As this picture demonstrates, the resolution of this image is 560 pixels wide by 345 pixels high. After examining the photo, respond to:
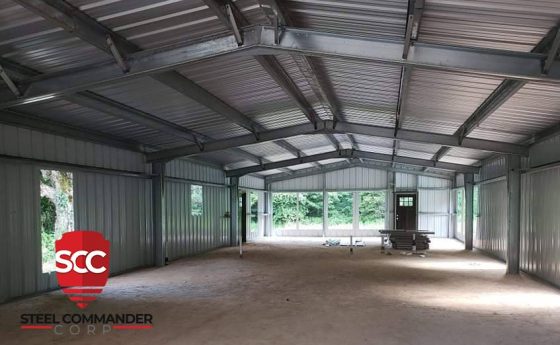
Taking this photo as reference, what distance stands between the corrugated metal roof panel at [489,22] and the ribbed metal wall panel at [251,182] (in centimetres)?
1434

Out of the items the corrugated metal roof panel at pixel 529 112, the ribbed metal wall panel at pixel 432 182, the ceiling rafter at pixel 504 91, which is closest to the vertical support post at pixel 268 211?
the ribbed metal wall panel at pixel 432 182

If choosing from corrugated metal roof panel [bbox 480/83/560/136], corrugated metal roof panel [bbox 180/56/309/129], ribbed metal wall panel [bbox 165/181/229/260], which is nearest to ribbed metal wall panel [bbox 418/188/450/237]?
ribbed metal wall panel [bbox 165/181/229/260]

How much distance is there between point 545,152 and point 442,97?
10.7 ft

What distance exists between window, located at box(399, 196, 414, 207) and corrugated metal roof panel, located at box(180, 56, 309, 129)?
1222cm

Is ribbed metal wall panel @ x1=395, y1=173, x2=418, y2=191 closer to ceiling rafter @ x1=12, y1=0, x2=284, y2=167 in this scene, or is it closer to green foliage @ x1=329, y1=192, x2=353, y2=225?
green foliage @ x1=329, y1=192, x2=353, y2=225

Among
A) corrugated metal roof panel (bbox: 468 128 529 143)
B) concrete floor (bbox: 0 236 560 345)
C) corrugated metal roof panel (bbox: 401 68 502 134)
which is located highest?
corrugated metal roof panel (bbox: 401 68 502 134)

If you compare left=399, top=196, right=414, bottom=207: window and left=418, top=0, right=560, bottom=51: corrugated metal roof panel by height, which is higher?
left=418, top=0, right=560, bottom=51: corrugated metal roof panel

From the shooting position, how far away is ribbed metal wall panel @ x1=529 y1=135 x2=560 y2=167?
796 cm

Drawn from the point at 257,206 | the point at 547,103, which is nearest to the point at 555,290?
the point at 547,103

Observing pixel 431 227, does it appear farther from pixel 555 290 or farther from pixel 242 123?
pixel 242 123

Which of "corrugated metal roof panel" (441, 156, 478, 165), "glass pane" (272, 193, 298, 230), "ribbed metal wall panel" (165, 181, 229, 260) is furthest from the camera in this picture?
"glass pane" (272, 193, 298, 230)

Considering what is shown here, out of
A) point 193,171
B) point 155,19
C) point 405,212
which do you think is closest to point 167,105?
point 155,19

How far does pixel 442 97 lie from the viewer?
7020 mm

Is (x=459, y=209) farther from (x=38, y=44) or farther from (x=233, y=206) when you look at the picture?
(x=38, y=44)
